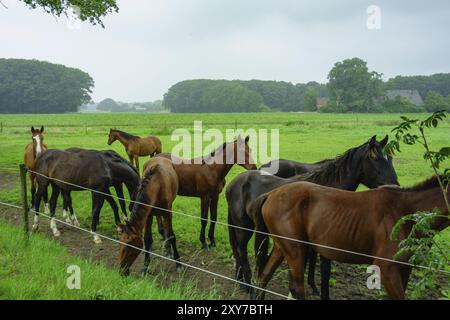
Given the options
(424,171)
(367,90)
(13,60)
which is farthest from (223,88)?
(424,171)

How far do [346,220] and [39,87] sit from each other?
8824cm

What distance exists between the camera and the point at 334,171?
5.57 meters

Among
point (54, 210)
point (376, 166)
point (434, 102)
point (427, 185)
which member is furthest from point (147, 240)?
point (434, 102)

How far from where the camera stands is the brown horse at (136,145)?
49.6 feet

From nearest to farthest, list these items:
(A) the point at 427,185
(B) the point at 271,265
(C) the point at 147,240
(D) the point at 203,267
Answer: (A) the point at 427,185 → (B) the point at 271,265 → (D) the point at 203,267 → (C) the point at 147,240

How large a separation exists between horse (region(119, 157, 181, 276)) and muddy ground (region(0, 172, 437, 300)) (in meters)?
0.30

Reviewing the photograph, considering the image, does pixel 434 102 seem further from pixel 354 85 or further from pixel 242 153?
pixel 242 153

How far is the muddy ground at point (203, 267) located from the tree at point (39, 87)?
8168cm

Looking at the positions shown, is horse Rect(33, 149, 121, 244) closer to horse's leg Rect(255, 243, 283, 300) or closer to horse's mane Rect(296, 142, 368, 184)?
horse's leg Rect(255, 243, 283, 300)

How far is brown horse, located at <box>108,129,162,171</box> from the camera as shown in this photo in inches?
596

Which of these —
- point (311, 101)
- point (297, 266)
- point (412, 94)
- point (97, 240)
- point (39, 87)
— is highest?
point (39, 87)

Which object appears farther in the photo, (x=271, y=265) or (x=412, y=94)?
(x=412, y=94)

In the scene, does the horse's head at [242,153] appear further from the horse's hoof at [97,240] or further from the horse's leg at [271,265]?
the horse's leg at [271,265]

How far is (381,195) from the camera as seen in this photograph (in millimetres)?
4277
